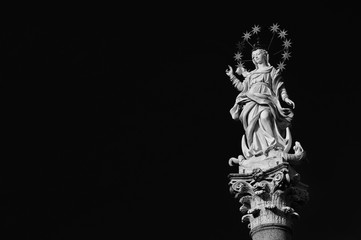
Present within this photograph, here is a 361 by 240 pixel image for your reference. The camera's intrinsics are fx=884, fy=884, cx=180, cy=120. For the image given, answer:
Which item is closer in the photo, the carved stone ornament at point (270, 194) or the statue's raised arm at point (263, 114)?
the carved stone ornament at point (270, 194)

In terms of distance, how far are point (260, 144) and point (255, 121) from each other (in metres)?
0.60

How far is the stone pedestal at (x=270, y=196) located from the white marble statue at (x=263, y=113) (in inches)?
26.5

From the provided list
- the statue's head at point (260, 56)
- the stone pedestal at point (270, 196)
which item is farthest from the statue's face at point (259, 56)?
the stone pedestal at point (270, 196)

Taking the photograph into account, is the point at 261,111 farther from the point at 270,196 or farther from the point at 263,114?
the point at 270,196

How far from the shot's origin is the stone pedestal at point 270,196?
17984 millimetres

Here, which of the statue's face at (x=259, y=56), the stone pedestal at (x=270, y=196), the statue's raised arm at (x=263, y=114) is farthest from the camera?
the statue's face at (x=259, y=56)

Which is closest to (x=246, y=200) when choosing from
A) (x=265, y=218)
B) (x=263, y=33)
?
(x=265, y=218)

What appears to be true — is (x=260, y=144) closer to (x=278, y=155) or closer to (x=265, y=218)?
(x=278, y=155)

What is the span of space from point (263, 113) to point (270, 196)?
88.9 inches

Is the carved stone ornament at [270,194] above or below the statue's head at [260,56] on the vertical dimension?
below

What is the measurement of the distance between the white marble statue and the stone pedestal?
0.67 m

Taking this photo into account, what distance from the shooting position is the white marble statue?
19.2 meters

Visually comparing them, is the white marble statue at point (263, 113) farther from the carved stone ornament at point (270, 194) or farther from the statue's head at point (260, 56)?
the carved stone ornament at point (270, 194)

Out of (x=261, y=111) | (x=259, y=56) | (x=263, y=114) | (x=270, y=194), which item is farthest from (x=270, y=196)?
(x=259, y=56)
